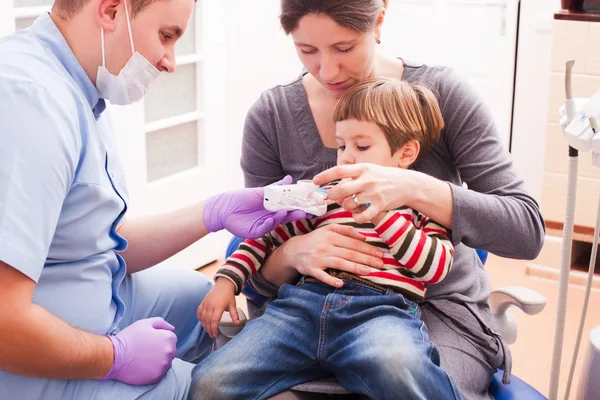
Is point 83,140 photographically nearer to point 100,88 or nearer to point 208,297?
point 100,88

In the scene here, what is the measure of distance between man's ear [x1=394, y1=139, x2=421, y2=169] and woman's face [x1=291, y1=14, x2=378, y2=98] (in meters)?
0.20

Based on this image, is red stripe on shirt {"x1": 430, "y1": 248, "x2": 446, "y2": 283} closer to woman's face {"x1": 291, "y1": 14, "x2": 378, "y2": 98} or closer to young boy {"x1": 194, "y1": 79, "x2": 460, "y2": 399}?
young boy {"x1": 194, "y1": 79, "x2": 460, "y2": 399}

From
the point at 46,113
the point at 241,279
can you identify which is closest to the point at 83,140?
the point at 46,113

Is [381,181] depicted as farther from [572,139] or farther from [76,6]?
[76,6]

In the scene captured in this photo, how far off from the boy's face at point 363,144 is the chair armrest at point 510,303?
0.44 metres

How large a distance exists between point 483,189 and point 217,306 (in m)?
0.65

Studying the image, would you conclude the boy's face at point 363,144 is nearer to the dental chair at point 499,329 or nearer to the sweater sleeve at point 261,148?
the sweater sleeve at point 261,148

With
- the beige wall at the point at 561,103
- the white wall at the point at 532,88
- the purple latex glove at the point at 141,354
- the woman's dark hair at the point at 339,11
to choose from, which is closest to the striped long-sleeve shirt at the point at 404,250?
the purple latex glove at the point at 141,354

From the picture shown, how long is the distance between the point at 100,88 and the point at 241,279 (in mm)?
529

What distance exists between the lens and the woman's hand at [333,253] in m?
1.59

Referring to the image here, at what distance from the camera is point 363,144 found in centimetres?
167

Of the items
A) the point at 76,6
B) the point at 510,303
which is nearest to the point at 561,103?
the point at 510,303

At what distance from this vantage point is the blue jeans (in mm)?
1419

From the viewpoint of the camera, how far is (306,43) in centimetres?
169
